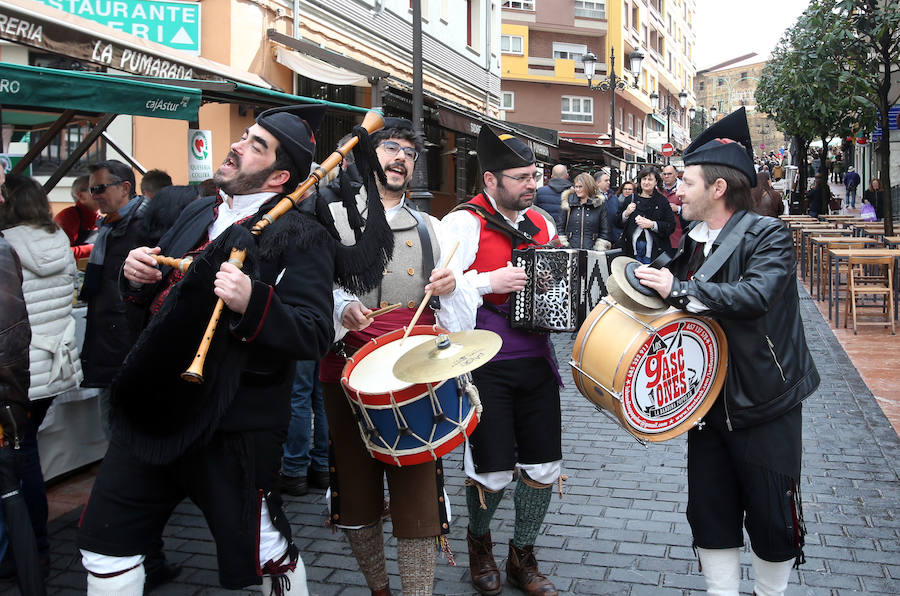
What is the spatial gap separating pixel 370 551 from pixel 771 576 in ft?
5.07

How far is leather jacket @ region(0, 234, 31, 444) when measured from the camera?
3258 millimetres

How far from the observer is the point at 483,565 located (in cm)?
395

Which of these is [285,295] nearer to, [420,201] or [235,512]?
[235,512]

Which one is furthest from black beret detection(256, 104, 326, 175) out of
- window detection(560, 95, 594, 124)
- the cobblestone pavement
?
window detection(560, 95, 594, 124)

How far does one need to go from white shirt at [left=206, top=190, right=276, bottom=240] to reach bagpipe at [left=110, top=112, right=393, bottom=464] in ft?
0.52

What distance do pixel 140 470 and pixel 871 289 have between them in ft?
32.5

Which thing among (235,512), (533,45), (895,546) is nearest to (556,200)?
(895,546)

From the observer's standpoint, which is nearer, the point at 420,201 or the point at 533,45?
the point at 420,201

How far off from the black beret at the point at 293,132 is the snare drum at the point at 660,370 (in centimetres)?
125

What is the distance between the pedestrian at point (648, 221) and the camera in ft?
34.1

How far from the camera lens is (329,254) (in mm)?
2939

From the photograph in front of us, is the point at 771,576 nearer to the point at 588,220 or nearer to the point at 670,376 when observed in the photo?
the point at 670,376

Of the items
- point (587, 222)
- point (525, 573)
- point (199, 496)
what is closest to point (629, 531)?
point (525, 573)

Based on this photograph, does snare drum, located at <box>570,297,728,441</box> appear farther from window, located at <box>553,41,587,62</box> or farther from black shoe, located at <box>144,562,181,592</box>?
window, located at <box>553,41,587,62</box>
